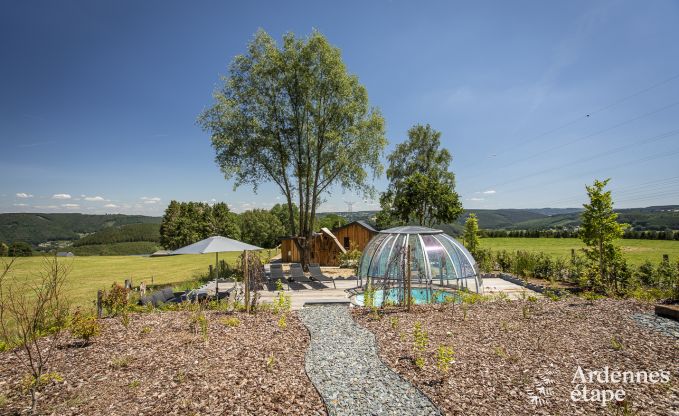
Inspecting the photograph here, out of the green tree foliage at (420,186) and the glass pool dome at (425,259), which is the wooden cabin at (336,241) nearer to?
the green tree foliage at (420,186)

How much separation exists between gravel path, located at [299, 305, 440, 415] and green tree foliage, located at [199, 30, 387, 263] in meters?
12.3

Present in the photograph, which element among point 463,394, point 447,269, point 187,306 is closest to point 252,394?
point 463,394

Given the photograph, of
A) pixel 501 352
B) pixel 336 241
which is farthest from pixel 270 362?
pixel 336 241

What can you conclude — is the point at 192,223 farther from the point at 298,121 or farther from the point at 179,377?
the point at 179,377

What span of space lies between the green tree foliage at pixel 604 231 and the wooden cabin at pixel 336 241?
14.3 m

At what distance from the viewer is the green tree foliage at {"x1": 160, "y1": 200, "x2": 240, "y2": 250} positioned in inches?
2048

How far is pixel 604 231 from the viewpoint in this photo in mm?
12203

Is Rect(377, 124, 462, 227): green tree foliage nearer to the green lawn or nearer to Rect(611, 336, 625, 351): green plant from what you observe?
the green lawn

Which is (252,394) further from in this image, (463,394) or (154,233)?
(154,233)

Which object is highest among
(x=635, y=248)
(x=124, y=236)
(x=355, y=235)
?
(x=355, y=235)

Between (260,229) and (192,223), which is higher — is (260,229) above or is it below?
below

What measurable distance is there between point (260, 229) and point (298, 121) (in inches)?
1802

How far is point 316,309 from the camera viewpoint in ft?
31.6

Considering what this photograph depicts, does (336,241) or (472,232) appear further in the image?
(336,241)
